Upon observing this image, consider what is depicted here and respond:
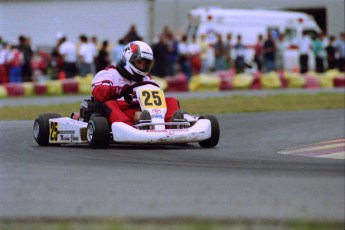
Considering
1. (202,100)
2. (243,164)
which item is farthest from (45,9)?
(243,164)

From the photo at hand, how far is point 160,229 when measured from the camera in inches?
220

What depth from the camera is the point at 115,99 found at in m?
10.7

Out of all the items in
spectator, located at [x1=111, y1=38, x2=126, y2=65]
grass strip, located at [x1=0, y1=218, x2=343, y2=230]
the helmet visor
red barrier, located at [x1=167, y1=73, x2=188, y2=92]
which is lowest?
red barrier, located at [x1=167, y1=73, x2=188, y2=92]

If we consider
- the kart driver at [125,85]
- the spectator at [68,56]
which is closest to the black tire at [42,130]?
the kart driver at [125,85]

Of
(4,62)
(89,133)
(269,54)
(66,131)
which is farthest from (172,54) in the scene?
(89,133)

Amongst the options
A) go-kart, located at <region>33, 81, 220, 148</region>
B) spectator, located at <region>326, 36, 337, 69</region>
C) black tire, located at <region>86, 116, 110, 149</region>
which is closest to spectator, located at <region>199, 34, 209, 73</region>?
spectator, located at <region>326, 36, 337, 69</region>

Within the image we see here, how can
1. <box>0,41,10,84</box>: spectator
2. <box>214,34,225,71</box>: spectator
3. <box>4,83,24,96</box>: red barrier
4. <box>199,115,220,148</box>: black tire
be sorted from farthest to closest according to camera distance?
<box>214,34,225,71</box>: spectator
<box>0,41,10,84</box>: spectator
<box>4,83,24,96</box>: red barrier
<box>199,115,220,148</box>: black tire

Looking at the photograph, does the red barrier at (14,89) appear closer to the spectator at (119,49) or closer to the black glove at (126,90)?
the spectator at (119,49)

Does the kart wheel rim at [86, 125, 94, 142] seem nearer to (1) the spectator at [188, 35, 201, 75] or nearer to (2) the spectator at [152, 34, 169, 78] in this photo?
(2) the spectator at [152, 34, 169, 78]

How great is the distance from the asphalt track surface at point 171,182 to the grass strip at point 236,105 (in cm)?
545

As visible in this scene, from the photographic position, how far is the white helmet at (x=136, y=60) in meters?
10.9

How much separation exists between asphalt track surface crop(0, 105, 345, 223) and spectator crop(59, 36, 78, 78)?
13642mm

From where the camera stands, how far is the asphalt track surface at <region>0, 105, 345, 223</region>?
244 inches

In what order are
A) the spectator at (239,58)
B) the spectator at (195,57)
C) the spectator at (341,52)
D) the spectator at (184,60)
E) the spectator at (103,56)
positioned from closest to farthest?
the spectator at (103,56)
the spectator at (184,60)
the spectator at (195,57)
the spectator at (239,58)
the spectator at (341,52)
